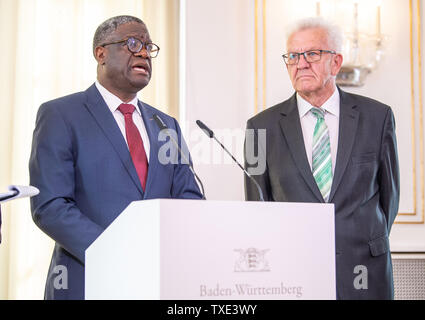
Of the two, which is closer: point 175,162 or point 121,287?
point 121,287

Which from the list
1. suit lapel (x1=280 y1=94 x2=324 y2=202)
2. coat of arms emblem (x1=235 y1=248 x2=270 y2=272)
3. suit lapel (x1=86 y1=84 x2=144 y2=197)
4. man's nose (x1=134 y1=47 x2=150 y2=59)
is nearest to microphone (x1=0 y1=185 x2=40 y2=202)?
coat of arms emblem (x1=235 y1=248 x2=270 y2=272)

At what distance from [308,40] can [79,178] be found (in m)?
1.31

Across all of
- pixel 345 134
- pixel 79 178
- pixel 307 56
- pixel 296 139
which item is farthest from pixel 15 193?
pixel 307 56

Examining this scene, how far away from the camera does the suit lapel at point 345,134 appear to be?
293 centimetres

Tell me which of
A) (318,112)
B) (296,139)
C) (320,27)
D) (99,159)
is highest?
(320,27)

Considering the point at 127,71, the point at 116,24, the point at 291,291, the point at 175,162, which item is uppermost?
the point at 116,24

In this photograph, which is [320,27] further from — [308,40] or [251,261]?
[251,261]

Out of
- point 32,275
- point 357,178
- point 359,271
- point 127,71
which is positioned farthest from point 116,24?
point 32,275

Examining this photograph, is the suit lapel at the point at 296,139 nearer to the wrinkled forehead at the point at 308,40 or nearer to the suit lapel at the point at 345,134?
the suit lapel at the point at 345,134

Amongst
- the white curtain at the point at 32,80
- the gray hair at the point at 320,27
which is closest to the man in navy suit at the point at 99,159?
the gray hair at the point at 320,27

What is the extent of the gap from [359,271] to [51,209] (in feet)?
4.30

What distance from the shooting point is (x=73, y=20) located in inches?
156

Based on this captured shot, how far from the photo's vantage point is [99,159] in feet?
8.23

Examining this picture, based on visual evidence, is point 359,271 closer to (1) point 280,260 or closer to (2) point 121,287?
(1) point 280,260
